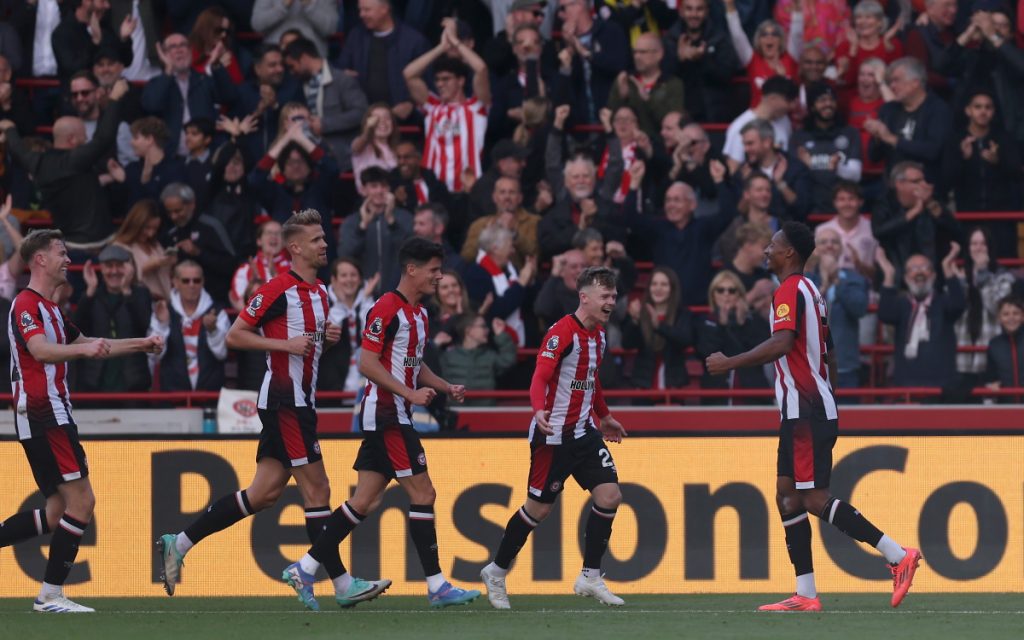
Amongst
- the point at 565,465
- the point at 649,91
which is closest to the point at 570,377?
the point at 565,465

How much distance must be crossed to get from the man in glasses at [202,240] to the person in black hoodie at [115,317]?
0.83 m

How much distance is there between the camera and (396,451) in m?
9.88

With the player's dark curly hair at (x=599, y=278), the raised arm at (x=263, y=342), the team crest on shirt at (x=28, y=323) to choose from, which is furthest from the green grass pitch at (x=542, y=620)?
the player's dark curly hair at (x=599, y=278)

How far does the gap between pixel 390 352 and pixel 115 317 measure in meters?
4.61

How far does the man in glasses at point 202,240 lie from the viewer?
14703 millimetres

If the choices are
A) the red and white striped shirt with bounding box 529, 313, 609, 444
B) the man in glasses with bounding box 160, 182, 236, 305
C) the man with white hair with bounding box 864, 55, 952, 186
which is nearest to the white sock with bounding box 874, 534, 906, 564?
the red and white striped shirt with bounding box 529, 313, 609, 444

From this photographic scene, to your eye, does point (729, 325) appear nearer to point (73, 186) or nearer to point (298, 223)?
point (298, 223)

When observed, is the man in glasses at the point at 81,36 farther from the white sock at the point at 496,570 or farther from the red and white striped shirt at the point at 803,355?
the red and white striped shirt at the point at 803,355

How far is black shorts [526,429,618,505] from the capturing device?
10078 mm

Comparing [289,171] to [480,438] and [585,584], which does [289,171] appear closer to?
[480,438]

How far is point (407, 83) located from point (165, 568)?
24.0ft

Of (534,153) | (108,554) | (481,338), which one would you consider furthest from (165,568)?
(534,153)

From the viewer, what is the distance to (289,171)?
15211mm

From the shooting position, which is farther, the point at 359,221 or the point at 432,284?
the point at 359,221
